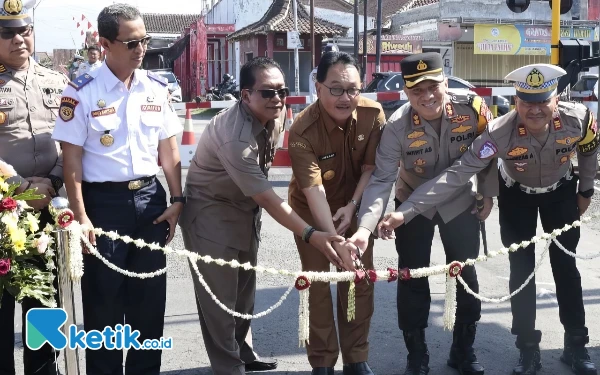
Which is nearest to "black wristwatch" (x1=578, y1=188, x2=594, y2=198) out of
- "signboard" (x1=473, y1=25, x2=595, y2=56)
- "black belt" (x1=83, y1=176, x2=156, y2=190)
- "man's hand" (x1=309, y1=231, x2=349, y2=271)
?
"man's hand" (x1=309, y1=231, x2=349, y2=271)

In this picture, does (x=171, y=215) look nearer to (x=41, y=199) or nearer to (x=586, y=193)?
(x=41, y=199)

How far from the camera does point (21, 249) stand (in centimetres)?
337

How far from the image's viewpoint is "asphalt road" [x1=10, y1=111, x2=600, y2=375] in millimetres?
4672

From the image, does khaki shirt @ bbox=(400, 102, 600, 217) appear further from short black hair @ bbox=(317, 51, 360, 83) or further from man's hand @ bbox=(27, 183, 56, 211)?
man's hand @ bbox=(27, 183, 56, 211)

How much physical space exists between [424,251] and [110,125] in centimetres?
193

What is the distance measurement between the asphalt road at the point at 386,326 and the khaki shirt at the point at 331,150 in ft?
3.64

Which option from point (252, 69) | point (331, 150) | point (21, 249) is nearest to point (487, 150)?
point (331, 150)

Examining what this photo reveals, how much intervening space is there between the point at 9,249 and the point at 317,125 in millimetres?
1732

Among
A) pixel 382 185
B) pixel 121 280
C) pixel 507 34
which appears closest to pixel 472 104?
pixel 382 185

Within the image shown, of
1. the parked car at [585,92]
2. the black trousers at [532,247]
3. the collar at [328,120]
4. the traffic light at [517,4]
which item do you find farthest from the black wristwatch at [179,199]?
the parked car at [585,92]

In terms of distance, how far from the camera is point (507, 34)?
1235 inches

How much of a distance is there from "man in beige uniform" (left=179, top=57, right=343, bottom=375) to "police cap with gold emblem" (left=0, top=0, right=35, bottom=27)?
44.2 inches

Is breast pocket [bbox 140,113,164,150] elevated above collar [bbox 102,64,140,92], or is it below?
below

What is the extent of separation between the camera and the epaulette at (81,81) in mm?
3798
